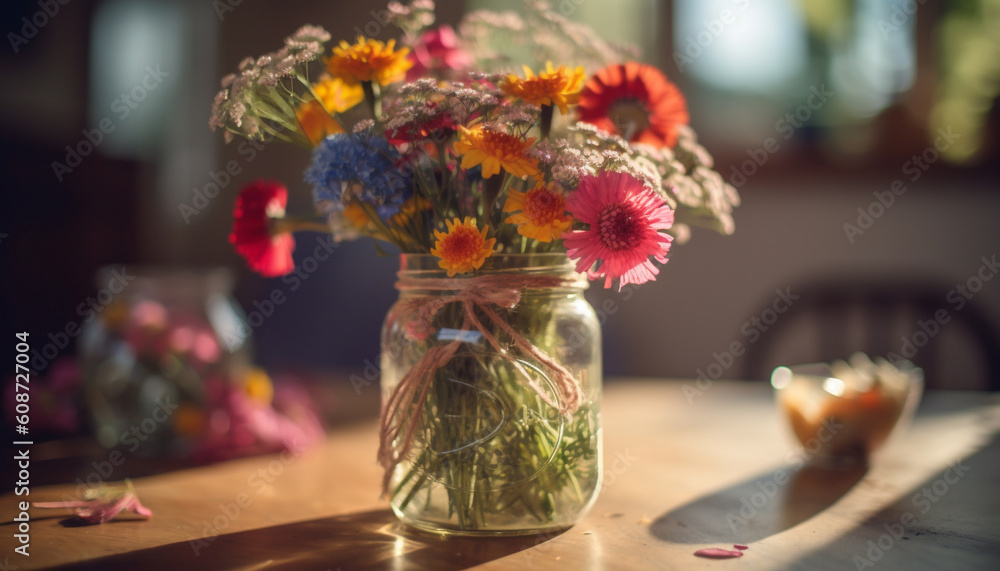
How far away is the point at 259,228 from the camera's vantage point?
75 cm

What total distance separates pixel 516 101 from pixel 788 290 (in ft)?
7.94

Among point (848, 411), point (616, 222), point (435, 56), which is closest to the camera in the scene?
point (616, 222)

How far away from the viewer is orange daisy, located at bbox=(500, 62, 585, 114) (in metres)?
0.63

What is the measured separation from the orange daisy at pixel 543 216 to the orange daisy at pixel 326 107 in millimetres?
225

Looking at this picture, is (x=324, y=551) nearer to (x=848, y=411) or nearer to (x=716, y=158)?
(x=848, y=411)

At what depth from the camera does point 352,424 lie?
1223mm

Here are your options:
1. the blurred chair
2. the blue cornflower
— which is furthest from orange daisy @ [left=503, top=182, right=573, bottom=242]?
the blurred chair

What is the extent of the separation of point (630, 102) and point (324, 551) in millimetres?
521

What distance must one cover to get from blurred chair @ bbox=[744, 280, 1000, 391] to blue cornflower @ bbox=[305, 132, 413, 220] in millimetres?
1424

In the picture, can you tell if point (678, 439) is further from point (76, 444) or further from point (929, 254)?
point (929, 254)

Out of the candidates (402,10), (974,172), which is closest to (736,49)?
(974,172)

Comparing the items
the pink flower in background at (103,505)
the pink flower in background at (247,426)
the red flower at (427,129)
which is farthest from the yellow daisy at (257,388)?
the red flower at (427,129)

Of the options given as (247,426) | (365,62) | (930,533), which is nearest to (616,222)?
(365,62)

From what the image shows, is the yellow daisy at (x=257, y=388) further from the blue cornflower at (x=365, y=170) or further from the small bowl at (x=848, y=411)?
the small bowl at (x=848, y=411)
